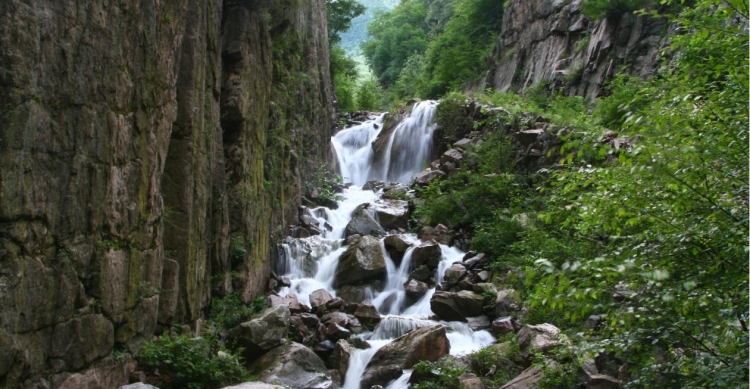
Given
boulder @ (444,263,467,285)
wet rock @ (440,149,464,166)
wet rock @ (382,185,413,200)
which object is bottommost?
boulder @ (444,263,467,285)

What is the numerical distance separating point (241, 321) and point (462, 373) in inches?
179

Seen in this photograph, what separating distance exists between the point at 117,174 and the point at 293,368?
462 centimetres

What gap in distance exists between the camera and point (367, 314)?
13.7m

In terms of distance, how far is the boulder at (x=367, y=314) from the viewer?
13.6m

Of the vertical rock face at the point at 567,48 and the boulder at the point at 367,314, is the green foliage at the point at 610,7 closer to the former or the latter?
the vertical rock face at the point at 567,48

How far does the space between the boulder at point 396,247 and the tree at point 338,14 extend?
19329 mm

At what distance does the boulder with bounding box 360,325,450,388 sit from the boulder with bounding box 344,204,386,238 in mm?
6948

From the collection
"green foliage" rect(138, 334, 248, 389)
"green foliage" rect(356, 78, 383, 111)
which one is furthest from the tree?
"green foliage" rect(138, 334, 248, 389)

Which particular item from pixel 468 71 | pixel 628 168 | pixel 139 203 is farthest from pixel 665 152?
pixel 468 71

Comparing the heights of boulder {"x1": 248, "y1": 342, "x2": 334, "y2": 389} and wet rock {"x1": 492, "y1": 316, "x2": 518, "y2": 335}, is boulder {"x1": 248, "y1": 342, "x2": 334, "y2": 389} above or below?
below

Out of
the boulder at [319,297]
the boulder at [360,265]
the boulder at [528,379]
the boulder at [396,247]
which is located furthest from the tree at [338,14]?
the boulder at [528,379]

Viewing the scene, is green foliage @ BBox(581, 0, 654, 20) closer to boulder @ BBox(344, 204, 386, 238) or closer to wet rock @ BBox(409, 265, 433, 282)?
boulder @ BBox(344, 204, 386, 238)

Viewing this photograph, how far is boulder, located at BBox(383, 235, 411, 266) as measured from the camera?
16.8 m

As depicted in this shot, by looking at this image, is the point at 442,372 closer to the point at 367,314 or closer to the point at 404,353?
the point at 404,353
